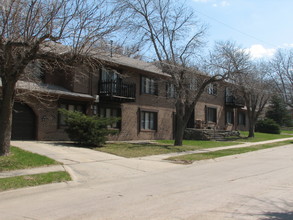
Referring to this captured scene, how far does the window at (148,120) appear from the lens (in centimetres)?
2577

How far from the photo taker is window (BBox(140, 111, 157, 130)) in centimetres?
2577

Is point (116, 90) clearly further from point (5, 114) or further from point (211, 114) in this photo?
point (211, 114)

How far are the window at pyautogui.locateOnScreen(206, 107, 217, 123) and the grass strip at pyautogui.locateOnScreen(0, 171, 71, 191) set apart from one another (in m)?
25.1

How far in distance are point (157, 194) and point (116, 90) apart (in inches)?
570

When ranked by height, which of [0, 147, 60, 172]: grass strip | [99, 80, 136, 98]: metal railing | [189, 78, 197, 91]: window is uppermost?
[189, 78, 197, 91]: window

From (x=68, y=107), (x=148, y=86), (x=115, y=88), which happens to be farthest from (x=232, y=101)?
(x=68, y=107)

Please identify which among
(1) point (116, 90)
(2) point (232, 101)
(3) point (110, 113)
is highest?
(2) point (232, 101)

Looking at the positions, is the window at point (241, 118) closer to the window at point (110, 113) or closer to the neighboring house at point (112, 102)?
the neighboring house at point (112, 102)

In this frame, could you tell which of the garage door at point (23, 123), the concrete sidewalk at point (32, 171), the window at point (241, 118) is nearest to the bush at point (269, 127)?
the window at point (241, 118)

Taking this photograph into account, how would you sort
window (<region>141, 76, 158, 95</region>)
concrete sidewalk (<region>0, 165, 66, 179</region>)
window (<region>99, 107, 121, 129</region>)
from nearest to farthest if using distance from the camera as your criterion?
concrete sidewalk (<region>0, 165, 66, 179</region>) → window (<region>99, 107, 121, 129</region>) → window (<region>141, 76, 158, 95</region>)

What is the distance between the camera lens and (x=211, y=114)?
34281mm

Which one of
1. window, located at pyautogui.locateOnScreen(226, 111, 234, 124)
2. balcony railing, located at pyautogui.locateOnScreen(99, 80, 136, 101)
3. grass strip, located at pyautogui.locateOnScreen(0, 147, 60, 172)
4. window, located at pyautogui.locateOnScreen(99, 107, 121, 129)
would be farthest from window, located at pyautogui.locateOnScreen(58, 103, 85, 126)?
window, located at pyautogui.locateOnScreen(226, 111, 234, 124)

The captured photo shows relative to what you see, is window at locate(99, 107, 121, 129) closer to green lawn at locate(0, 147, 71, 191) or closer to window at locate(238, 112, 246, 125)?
green lawn at locate(0, 147, 71, 191)

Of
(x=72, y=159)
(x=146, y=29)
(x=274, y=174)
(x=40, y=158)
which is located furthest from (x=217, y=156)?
(x=146, y=29)
